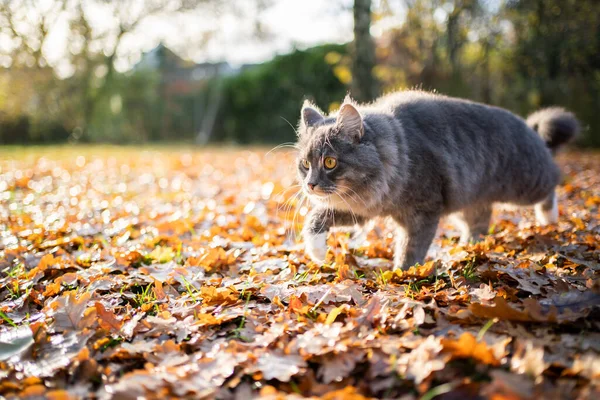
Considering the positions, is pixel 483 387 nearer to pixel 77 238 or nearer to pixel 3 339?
pixel 3 339

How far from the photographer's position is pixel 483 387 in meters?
1.61

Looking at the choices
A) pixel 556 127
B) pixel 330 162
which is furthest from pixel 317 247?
pixel 556 127

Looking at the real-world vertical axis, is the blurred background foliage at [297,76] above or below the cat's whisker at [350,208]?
above

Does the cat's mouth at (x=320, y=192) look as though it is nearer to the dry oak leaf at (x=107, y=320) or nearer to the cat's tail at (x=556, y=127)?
the dry oak leaf at (x=107, y=320)

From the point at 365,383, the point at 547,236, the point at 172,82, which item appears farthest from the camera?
the point at 172,82

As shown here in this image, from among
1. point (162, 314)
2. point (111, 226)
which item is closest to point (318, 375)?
point (162, 314)

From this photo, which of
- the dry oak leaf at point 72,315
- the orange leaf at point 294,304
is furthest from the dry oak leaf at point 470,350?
the dry oak leaf at point 72,315

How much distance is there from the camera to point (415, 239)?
130 inches

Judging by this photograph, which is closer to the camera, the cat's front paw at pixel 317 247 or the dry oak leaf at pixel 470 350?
the dry oak leaf at pixel 470 350

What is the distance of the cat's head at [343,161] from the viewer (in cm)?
308

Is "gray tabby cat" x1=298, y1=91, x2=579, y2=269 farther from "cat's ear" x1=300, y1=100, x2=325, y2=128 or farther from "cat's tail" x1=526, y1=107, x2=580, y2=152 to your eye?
"cat's tail" x1=526, y1=107, x2=580, y2=152

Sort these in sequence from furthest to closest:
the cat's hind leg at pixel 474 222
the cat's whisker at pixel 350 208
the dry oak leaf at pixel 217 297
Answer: the cat's hind leg at pixel 474 222, the cat's whisker at pixel 350 208, the dry oak leaf at pixel 217 297

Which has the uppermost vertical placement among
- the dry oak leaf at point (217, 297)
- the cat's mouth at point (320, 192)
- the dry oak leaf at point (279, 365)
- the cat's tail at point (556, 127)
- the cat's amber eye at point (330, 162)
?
the cat's tail at point (556, 127)

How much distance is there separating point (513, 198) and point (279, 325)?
2.98 metres
